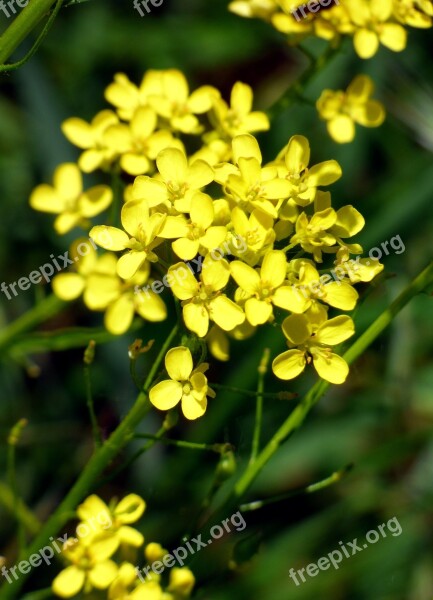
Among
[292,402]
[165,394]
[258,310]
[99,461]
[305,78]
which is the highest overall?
[305,78]

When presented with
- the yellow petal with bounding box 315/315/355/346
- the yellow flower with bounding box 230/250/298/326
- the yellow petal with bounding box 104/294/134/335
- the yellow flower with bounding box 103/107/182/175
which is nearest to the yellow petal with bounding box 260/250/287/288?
the yellow flower with bounding box 230/250/298/326

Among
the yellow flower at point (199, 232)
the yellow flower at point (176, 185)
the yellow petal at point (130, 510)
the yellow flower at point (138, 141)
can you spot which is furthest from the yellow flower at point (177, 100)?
the yellow petal at point (130, 510)

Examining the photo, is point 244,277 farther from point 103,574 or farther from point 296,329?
point 103,574

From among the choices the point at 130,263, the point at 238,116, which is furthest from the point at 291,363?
the point at 238,116

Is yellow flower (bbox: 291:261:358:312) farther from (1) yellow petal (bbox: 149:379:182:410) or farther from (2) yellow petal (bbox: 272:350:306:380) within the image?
(1) yellow petal (bbox: 149:379:182:410)

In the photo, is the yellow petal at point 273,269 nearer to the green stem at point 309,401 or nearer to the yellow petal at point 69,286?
the green stem at point 309,401

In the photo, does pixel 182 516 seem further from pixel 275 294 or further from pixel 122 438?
pixel 275 294

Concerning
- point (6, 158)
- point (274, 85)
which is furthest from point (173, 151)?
point (274, 85)
